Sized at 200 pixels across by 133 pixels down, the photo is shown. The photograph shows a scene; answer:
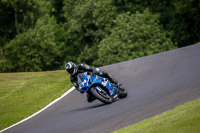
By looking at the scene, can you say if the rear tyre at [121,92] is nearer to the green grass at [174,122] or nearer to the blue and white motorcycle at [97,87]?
the blue and white motorcycle at [97,87]

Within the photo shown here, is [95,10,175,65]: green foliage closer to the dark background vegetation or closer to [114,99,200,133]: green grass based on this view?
the dark background vegetation

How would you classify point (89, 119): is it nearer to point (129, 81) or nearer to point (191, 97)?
point (191, 97)

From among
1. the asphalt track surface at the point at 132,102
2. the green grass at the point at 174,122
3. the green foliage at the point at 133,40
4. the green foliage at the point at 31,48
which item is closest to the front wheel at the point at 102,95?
the asphalt track surface at the point at 132,102

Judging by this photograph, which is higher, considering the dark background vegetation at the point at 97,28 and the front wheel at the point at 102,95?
the front wheel at the point at 102,95

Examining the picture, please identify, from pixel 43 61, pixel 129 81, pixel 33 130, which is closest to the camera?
pixel 33 130

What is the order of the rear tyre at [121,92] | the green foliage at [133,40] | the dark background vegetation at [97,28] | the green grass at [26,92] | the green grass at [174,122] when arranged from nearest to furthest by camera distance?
the green grass at [174,122] → the rear tyre at [121,92] → the green grass at [26,92] → the green foliage at [133,40] → the dark background vegetation at [97,28]

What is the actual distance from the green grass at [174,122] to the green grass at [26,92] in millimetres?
6324

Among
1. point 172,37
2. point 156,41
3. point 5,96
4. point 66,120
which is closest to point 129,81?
point 66,120

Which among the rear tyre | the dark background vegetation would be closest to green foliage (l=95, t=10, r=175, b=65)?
the dark background vegetation

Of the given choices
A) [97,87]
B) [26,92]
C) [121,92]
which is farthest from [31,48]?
[97,87]

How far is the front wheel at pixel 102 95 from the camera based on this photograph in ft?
37.1

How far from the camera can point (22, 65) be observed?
45031 millimetres

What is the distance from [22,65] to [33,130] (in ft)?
112

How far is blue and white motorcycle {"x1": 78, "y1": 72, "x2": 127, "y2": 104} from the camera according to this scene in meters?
11.3
